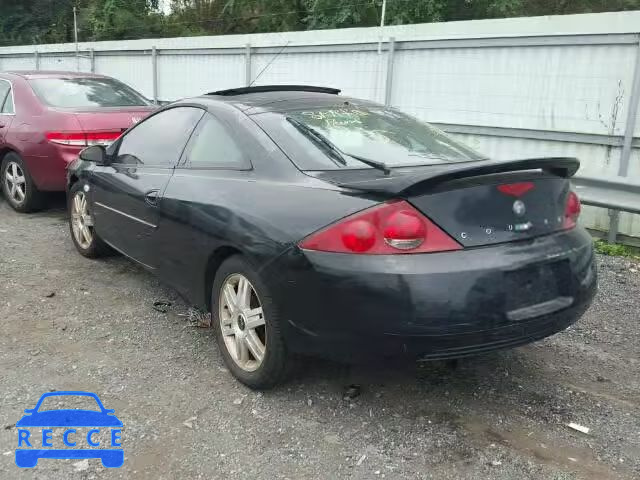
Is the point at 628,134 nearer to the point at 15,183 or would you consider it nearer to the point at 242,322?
the point at 242,322

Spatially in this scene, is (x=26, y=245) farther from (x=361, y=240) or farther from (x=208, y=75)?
(x=208, y=75)

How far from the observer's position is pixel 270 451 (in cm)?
274

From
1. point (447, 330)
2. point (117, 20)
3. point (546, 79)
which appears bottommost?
point (447, 330)

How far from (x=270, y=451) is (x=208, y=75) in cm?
921

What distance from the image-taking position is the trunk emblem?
2.80m

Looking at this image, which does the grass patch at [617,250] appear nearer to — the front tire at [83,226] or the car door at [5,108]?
the front tire at [83,226]

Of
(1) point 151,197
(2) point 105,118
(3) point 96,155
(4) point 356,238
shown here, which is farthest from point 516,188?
(2) point 105,118

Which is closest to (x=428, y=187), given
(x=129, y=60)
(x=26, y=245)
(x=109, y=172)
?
(x=109, y=172)

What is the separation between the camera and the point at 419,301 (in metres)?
2.57

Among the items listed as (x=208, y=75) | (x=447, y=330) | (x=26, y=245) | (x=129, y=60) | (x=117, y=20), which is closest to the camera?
(x=447, y=330)

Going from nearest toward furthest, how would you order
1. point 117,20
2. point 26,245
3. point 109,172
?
point 109,172, point 26,245, point 117,20

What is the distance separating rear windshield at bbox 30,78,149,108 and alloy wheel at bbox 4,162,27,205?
0.84m

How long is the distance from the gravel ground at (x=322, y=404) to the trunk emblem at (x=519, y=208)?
1001 mm

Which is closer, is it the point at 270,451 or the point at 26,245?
the point at 270,451
